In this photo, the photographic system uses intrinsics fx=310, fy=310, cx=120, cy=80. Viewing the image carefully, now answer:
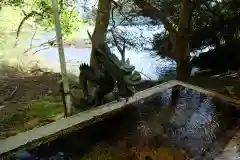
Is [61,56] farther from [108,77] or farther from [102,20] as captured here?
[102,20]

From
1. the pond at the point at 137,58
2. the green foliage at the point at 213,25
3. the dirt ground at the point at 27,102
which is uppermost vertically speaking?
the green foliage at the point at 213,25

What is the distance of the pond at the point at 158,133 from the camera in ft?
8.98

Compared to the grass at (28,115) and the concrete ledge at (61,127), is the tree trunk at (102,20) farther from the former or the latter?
the concrete ledge at (61,127)

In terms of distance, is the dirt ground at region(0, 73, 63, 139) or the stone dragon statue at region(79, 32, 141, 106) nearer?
the stone dragon statue at region(79, 32, 141, 106)

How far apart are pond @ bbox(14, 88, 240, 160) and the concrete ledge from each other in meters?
0.06

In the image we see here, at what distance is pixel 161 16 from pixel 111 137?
10.1 ft

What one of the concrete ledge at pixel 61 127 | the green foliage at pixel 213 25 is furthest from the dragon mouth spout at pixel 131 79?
the green foliage at pixel 213 25

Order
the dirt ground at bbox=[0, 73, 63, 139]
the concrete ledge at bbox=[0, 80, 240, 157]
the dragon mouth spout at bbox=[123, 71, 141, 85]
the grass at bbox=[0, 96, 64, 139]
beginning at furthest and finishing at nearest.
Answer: the dirt ground at bbox=[0, 73, 63, 139] → the grass at bbox=[0, 96, 64, 139] → the dragon mouth spout at bbox=[123, 71, 141, 85] → the concrete ledge at bbox=[0, 80, 240, 157]

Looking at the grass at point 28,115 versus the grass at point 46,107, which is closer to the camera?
the grass at point 28,115

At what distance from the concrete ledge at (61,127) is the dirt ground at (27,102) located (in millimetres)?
1168


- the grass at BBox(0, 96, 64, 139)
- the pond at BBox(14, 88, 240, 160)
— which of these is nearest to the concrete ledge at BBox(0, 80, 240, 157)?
the pond at BBox(14, 88, 240, 160)

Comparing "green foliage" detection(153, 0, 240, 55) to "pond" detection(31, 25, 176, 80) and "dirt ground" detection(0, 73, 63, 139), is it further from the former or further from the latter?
"dirt ground" detection(0, 73, 63, 139)

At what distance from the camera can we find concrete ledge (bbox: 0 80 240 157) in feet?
8.97

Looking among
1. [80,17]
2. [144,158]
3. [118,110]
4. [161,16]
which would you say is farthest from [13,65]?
[144,158]
